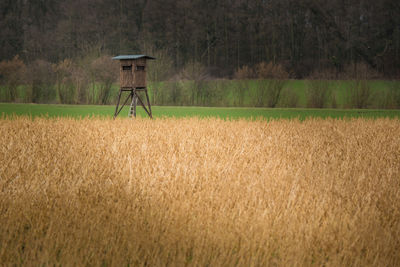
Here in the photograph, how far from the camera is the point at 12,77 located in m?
19.2

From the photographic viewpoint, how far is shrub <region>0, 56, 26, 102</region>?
19.2m

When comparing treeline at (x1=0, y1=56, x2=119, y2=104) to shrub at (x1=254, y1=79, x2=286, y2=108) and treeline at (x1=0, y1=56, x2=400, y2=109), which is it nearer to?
treeline at (x1=0, y1=56, x2=400, y2=109)

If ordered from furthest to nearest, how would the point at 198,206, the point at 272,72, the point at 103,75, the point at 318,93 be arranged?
the point at 103,75, the point at 272,72, the point at 318,93, the point at 198,206

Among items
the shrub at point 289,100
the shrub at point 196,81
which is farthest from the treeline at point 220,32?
the shrub at point 289,100

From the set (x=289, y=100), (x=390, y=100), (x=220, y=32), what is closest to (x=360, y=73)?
(x=390, y=100)

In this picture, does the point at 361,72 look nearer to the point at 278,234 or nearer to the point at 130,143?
the point at 130,143

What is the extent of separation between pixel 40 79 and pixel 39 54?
12.9 metres

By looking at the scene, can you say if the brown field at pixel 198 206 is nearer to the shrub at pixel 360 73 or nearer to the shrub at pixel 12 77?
the shrub at pixel 360 73

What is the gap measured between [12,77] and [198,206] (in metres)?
18.9

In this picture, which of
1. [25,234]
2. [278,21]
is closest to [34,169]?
[25,234]

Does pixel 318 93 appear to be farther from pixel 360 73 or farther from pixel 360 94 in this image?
pixel 360 73

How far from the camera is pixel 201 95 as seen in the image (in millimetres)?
17734

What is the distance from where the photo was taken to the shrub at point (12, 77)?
19.2 m

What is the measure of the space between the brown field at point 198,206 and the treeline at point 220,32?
2341 centimetres
